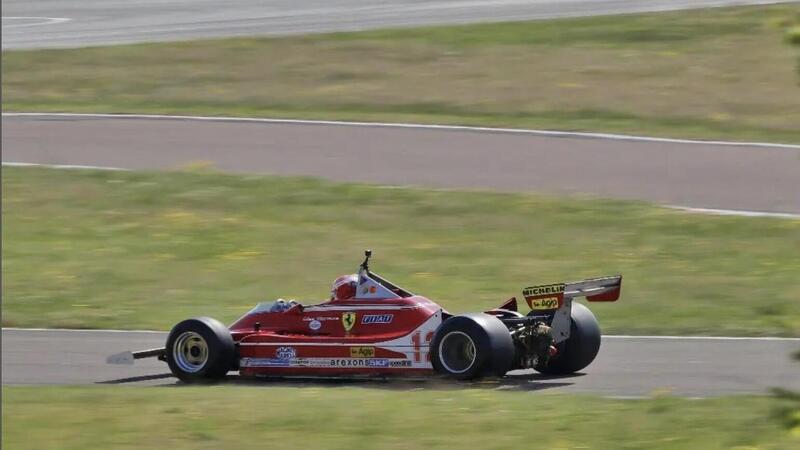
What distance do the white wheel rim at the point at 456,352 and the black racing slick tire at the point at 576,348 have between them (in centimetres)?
79

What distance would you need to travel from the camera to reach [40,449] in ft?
27.2

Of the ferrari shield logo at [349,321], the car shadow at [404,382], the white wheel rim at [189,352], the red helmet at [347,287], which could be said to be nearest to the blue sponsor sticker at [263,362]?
the car shadow at [404,382]

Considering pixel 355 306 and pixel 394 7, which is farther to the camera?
pixel 394 7

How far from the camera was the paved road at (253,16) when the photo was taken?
105ft

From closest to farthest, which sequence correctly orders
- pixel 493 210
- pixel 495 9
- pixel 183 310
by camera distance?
pixel 183 310 → pixel 493 210 → pixel 495 9

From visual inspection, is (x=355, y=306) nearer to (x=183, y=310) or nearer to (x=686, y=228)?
(x=183, y=310)

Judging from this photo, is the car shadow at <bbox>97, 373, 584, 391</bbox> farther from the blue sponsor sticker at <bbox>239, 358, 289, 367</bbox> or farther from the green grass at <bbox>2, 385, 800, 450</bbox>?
the green grass at <bbox>2, 385, 800, 450</bbox>

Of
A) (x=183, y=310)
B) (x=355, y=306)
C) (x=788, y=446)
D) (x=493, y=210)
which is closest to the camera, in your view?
(x=788, y=446)

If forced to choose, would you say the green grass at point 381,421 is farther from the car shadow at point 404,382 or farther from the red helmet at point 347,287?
the red helmet at point 347,287

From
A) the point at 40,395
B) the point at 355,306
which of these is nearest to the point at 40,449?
the point at 40,395

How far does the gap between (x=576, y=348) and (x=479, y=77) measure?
16.5 m

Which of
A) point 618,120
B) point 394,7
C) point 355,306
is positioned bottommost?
point 355,306

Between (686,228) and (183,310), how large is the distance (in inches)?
257

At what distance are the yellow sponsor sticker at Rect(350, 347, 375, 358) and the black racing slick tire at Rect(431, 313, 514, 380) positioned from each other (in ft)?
1.84
